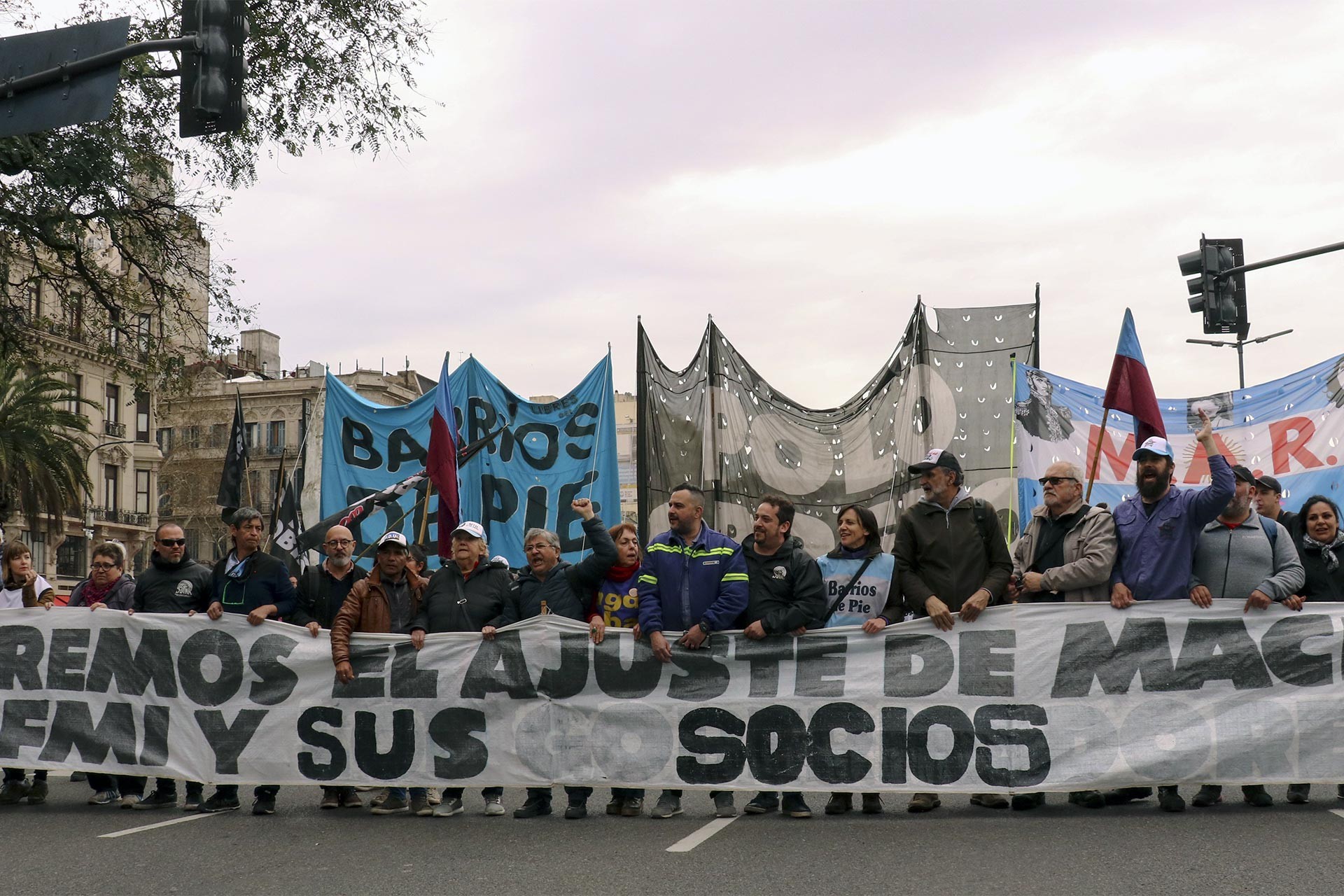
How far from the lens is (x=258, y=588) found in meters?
9.17

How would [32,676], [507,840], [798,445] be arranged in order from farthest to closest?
[798,445], [32,676], [507,840]

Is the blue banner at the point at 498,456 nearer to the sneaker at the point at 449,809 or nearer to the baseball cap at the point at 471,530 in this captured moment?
the baseball cap at the point at 471,530

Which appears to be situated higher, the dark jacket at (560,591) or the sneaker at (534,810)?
the dark jacket at (560,591)

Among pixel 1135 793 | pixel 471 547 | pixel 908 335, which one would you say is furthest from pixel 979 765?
pixel 908 335

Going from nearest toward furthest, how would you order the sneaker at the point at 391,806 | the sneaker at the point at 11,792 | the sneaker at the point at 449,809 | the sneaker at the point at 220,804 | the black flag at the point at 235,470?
the sneaker at the point at 449,809 → the sneaker at the point at 391,806 → the sneaker at the point at 220,804 → the sneaker at the point at 11,792 → the black flag at the point at 235,470

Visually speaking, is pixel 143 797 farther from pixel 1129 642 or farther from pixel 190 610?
pixel 1129 642

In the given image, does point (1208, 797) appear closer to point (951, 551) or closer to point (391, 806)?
point (951, 551)

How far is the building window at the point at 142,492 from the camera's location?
7000 cm

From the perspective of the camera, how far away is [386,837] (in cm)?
753

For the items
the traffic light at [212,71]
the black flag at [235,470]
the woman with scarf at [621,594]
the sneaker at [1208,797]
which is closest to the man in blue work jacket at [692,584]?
the woman with scarf at [621,594]

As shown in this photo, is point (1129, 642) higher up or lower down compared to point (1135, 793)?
higher up

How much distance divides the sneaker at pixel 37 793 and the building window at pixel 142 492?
64270 millimetres

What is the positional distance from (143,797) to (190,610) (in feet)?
4.14

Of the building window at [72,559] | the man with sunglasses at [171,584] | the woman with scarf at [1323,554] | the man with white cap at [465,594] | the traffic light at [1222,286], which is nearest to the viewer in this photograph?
the woman with scarf at [1323,554]
